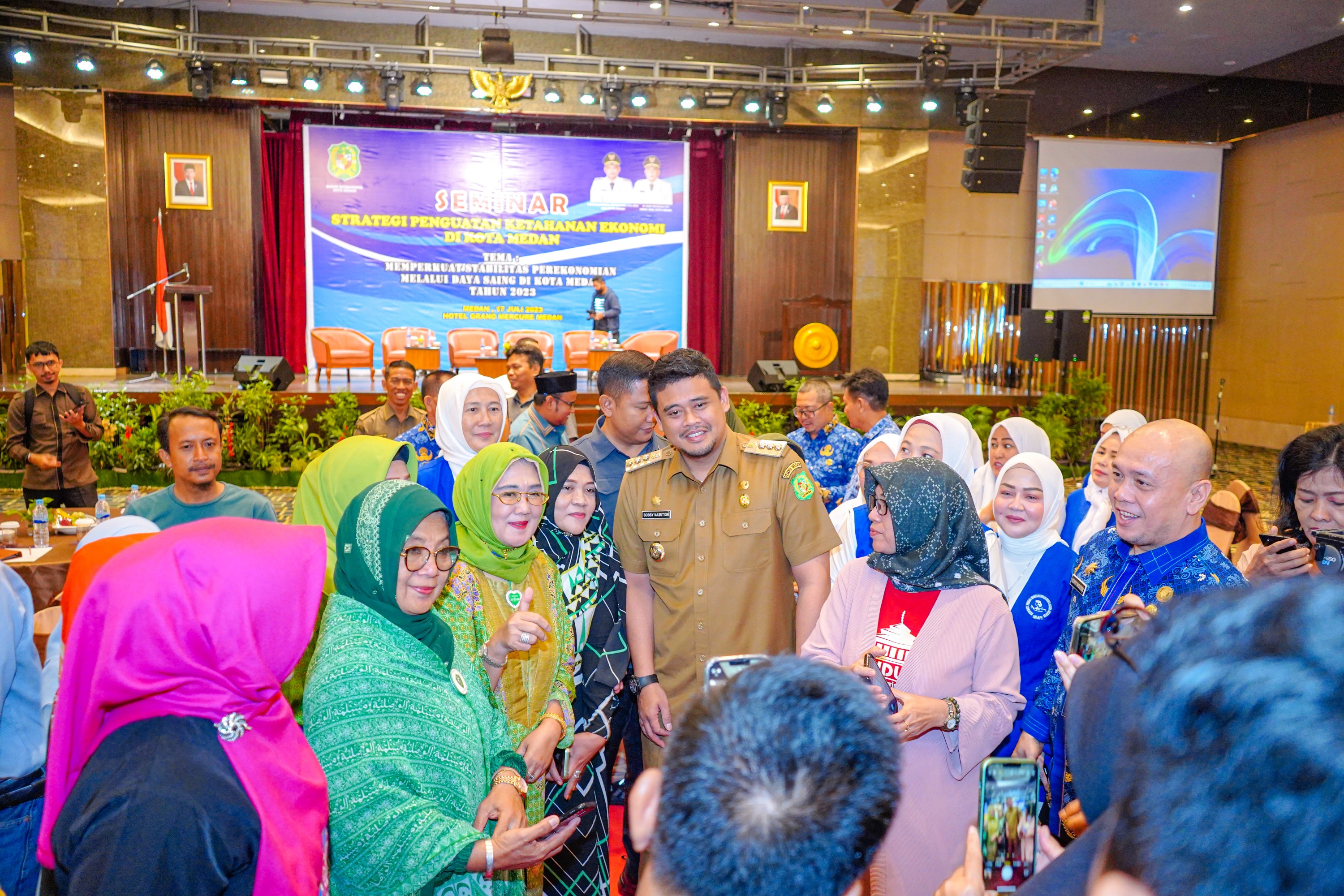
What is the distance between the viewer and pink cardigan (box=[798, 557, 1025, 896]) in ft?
6.04

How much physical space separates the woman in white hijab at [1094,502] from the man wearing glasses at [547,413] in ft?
7.37

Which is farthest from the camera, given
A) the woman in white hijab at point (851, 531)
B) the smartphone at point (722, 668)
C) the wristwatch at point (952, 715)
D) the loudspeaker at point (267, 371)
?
Result: the loudspeaker at point (267, 371)

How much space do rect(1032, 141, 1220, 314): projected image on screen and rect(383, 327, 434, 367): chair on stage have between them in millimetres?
8389

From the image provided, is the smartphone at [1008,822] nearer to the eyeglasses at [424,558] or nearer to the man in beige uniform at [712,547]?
the eyeglasses at [424,558]

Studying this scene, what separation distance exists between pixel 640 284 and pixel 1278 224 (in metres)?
8.84

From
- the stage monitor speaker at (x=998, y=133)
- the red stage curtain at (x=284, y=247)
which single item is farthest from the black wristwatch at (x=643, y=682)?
the red stage curtain at (x=284, y=247)

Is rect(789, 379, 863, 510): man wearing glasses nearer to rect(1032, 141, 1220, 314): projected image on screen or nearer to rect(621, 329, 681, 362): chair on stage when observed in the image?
rect(621, 329, 681, 362): chair on stage

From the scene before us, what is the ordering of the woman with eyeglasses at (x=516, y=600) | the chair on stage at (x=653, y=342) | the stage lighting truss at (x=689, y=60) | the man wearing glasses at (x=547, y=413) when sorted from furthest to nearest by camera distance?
the chair on stage at (x=653, y=342) < the stage lighting truss at (x=689, y=60) < the man wearing glasses at (x=547, y=413) < the woman with eyeglasses at (x=516, y=600)

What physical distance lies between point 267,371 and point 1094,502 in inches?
328

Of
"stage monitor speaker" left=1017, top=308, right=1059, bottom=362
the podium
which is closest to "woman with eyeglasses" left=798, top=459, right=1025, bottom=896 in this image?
"stage monitor speaker" left=1017, top=308, right=1059, bottom=362

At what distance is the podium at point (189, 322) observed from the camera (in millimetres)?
9938

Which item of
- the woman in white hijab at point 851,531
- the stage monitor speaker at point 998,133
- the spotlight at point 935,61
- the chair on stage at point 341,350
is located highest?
the spotlight at point 935,61

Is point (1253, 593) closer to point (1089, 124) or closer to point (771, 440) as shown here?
point (771, 440)

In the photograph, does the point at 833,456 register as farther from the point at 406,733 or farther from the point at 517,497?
the point at 406,733
